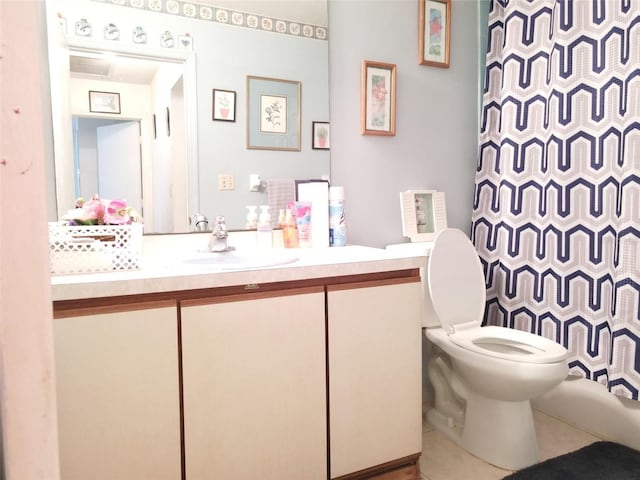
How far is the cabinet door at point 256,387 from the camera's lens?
1.34 metres

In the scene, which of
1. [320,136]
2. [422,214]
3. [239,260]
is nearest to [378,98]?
[320,136]

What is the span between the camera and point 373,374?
63.7 inches

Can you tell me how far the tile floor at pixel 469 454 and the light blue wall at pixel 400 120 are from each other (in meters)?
0.93

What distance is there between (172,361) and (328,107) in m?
1.27

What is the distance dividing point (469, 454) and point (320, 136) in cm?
150

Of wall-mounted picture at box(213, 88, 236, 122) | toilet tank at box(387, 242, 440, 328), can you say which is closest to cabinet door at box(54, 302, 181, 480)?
wall-mounted picture at box(213, 88, 236, 122)

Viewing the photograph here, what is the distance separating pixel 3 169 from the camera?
41 centimetres

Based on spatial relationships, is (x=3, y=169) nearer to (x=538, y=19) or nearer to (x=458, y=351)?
(x=458, y=351)

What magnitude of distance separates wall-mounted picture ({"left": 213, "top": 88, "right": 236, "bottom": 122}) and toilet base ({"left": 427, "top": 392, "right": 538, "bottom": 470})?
5.02ft

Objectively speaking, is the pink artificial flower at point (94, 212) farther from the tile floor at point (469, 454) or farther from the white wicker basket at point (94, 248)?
the tile floor at point (469, 454)

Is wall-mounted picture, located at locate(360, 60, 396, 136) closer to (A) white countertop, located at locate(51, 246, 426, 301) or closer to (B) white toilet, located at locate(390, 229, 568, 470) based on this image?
(B) white toilet, located at locate(390, 229, 568, 470)

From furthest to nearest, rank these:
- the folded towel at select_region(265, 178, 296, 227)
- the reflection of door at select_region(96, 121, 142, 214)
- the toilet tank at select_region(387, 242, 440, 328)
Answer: the toilet tank at select_region(387, 242, 440, 328)
the folded towel at select_region(265, 178, 296, 227)
the reflection of door at select_region(96, 121, 142, 214)

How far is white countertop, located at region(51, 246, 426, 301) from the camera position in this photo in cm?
122

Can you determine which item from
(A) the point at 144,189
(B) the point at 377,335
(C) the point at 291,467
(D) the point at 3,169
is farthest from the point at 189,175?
(D) the point at 3,169
